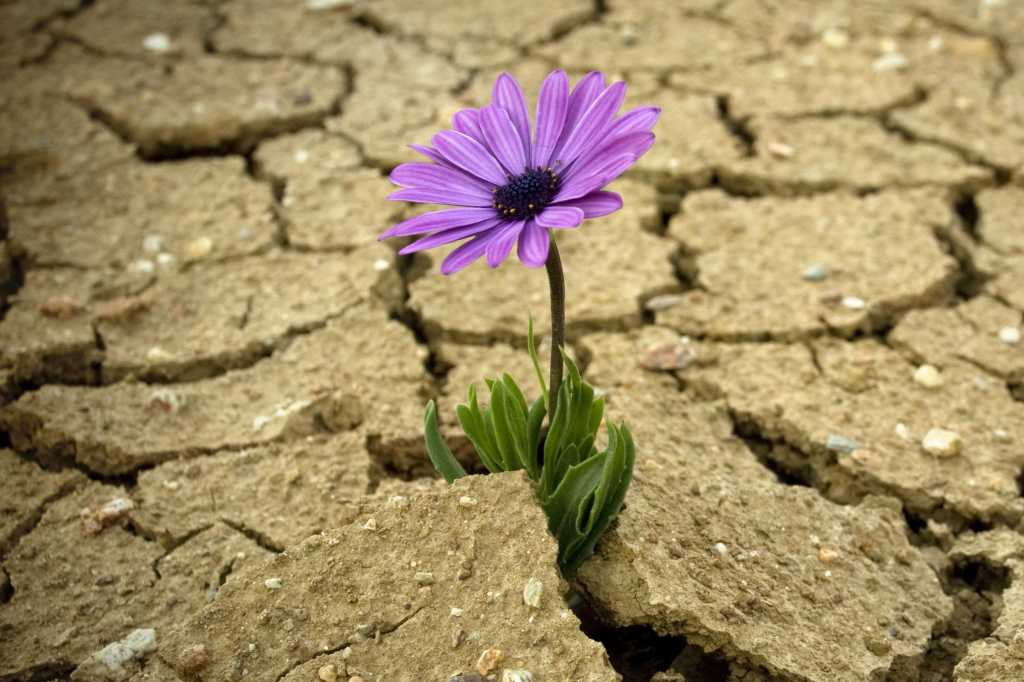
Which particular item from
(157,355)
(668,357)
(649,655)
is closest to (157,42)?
(157,355)

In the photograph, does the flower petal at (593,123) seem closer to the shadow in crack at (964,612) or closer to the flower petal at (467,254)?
the flower petal at (467,254)

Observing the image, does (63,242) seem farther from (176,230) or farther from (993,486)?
(993,486)

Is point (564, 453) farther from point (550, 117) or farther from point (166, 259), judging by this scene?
point (166, 259)

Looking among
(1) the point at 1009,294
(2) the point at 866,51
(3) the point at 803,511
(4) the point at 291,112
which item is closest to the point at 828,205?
(1) the point at 1009,294

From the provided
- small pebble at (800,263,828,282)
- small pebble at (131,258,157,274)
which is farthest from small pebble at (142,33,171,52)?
small pebble at (800,263,828,282)

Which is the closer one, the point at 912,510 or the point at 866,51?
the point at 912,510

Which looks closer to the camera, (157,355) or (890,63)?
(157,355)

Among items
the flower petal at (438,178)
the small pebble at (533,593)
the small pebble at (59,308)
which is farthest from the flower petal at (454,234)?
the small pebble at (59,308)
